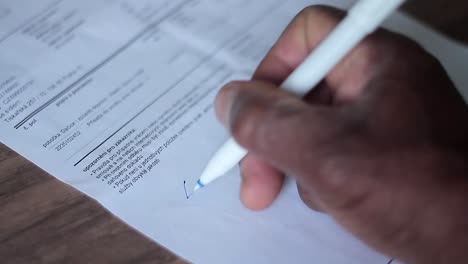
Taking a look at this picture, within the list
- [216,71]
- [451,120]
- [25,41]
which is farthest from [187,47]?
[451,120]

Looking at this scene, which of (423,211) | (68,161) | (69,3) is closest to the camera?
(423,211)

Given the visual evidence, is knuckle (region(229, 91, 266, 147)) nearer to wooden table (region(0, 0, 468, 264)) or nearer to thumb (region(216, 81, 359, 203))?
thumb (region(216, 81, 359, 203))

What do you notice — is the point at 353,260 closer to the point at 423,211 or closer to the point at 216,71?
the point at 423,211

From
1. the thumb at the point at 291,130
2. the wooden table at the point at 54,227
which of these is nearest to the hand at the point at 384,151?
the thumb at the point at 291,130

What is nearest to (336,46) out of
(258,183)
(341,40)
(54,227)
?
(341,40)

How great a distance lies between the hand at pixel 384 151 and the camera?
283mm

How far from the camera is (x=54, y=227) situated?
1.25 ft

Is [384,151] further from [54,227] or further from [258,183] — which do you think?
[54,227]

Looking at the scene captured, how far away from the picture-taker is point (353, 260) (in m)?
0.37

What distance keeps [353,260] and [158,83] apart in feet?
0.70

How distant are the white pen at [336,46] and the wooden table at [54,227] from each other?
89 millimetres

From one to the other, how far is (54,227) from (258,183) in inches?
5.7

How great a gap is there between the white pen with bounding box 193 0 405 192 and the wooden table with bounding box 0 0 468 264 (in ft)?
0.29

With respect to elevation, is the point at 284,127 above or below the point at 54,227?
above
